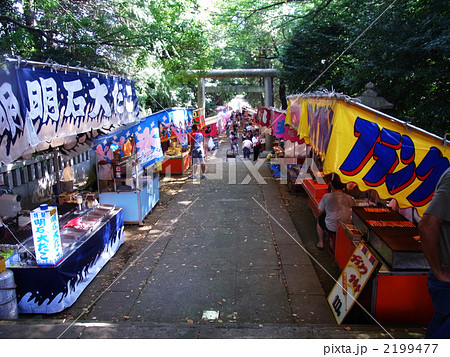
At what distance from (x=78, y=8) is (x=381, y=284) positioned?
1204 centimetres

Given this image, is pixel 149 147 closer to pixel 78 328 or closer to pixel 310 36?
pixel 78 328

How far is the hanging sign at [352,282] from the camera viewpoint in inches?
177

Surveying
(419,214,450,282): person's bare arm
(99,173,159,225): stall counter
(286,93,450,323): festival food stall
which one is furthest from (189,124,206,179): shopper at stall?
(419,214,450,282): person's bare arm

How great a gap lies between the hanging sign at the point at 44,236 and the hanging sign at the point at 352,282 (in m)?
4.22

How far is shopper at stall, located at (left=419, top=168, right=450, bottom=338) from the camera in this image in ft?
8.42

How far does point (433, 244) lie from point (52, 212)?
4937mm

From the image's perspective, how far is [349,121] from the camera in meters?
4.05

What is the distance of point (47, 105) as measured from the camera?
4.88 metres

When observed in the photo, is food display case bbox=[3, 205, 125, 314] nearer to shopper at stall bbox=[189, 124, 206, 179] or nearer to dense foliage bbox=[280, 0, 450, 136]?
dense foliage bbox=[280, 0, 450, 136]

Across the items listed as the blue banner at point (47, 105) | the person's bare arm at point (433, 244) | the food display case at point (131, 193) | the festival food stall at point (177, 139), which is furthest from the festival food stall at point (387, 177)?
the festival food stall at point (177, 139)

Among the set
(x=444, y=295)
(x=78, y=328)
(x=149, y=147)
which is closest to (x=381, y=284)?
(x=444, y=295)

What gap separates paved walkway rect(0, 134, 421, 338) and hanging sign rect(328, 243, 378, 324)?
0.68 ft

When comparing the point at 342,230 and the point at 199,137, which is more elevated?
the point at 199,137

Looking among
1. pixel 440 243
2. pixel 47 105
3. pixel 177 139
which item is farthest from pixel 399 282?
pixel 177 139
